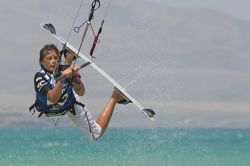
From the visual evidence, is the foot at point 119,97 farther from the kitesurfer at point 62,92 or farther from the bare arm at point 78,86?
the bare arm at point 78,86

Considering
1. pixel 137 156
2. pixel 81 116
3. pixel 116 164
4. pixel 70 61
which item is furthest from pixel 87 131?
pixel 137 156

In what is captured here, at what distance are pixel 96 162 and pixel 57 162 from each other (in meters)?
1.72

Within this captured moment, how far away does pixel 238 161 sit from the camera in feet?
142

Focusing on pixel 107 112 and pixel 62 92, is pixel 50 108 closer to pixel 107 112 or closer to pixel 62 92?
pixel 62 92

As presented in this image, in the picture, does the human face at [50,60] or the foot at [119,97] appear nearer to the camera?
the human face at [50,60]

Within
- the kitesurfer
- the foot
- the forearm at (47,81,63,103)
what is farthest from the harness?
the foot

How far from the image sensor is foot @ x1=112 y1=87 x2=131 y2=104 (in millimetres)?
11672

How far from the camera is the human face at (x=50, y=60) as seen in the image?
36.4 feet

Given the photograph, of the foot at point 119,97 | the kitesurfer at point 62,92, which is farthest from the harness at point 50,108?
the foot at point 119,97

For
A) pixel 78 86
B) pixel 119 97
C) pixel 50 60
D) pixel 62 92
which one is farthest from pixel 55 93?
pixel 119 97

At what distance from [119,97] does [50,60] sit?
119 cm

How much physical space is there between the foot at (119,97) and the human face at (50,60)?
38.0 inches

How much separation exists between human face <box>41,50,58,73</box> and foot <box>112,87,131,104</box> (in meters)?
0.97

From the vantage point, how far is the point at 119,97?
11.8 m
